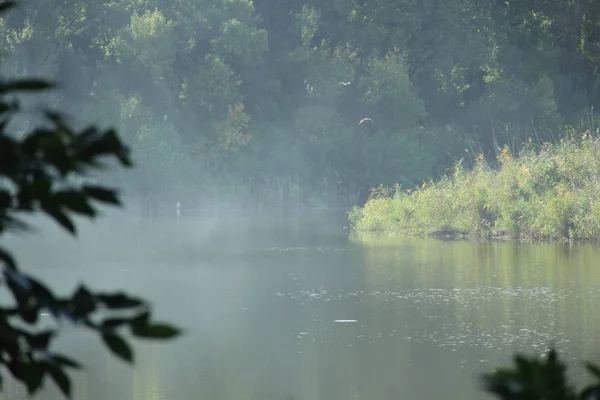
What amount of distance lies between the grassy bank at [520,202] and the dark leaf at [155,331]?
59.6 ft

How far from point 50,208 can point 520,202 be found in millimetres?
19779

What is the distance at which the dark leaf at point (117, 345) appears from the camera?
59.7 inches

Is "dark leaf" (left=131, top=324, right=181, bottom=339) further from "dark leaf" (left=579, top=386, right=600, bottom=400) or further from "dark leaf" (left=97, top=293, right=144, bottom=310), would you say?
"dark leaf" (left=579, top=386, right=600, bottom=400)

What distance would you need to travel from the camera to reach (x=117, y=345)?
4.98 ft

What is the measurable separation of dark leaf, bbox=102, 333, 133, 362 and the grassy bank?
1818cm

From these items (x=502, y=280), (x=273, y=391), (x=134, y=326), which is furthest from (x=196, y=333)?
(x=134, y=326)

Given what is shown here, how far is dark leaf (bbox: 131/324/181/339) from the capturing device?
4.94 ft

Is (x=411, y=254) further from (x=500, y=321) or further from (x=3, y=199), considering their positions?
(x=3, y=199)

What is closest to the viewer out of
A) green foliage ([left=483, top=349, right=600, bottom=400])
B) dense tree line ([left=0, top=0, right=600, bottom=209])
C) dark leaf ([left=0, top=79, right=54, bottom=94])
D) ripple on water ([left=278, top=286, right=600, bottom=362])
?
green foliage ([left=483, top=349, right=600, bottom=400])

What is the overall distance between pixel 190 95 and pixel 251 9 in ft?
13.6

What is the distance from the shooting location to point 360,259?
1803 cm

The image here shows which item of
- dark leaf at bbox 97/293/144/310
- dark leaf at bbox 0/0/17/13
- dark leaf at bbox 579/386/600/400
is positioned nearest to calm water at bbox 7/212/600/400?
dark leaf at bbox 97/293/144/310

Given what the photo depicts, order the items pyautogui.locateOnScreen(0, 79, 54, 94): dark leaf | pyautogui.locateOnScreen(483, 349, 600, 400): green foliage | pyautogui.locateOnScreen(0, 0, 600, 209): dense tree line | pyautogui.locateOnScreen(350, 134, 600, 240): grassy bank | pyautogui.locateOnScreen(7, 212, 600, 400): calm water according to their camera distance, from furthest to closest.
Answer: pyautogui.locateOnScreen(0, 0, 600, 209): dense tree line, pyautogui.locateOnScreen(350, 134, 600, 240): grassy bank, pyautogui.locateOnScreen(7, 212, 600, 400): calm water, pyautogui.locateOnScreen(0, 79, 54, 94): dark leaf, pyautogui.locateOnScreen(483, 349, 600, 400): green foliage

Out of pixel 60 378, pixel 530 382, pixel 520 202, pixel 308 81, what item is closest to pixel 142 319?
pixel 60 378
